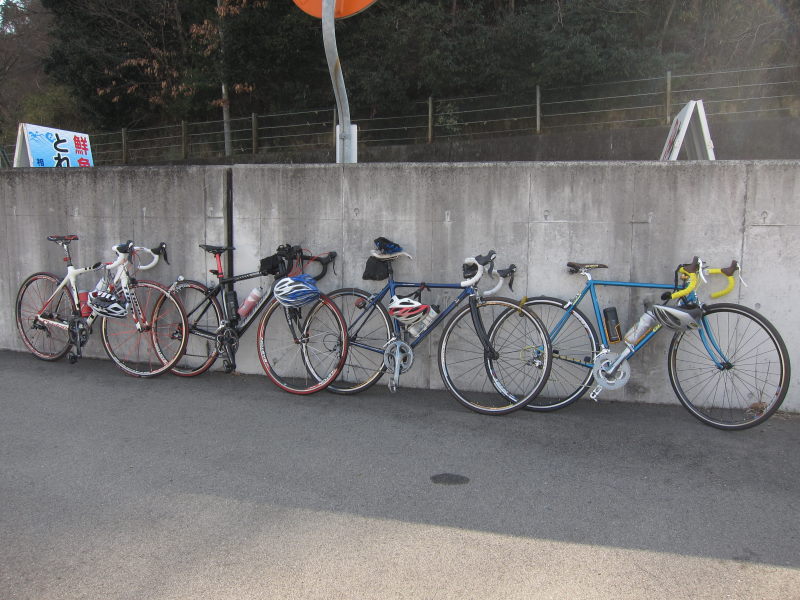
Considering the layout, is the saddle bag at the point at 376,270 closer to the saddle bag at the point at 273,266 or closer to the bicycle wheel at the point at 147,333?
the saddle bag at the point at 273,266

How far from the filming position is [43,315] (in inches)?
253

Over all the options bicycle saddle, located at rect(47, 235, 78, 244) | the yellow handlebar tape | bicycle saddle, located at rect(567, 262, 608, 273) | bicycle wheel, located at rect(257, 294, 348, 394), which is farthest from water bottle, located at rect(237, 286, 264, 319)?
the yellow handlebar tape

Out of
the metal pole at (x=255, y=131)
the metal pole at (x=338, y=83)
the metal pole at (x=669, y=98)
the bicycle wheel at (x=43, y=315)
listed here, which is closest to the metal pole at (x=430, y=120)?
the metal pole at (x=669, y=98)

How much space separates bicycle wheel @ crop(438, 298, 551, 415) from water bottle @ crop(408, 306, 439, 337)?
0.15 m

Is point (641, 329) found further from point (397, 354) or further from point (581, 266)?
point (397, 354)

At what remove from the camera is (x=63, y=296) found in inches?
256

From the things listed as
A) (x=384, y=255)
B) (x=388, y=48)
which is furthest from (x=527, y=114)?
(x=384, y=255)

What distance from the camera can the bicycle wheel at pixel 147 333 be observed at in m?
5.89

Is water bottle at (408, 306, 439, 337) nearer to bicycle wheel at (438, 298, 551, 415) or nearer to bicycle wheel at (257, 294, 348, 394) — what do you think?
bicycle wheel at (438, 298, 551, 415)

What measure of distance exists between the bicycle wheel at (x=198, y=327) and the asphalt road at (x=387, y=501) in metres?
0.76

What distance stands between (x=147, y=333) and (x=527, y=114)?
11.0 meters

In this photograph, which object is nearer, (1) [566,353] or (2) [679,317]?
(2) [679,317]

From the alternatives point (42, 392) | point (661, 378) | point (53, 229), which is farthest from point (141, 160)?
point (661, 378)

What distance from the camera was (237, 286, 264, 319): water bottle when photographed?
5.64m
